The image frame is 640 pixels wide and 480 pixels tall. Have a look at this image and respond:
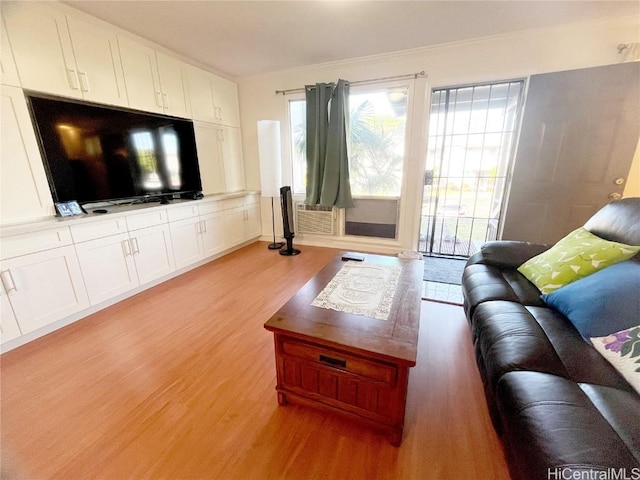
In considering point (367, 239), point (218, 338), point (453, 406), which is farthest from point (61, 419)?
point (367, 239)

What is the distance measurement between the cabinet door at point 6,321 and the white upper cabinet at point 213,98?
2.35 meters

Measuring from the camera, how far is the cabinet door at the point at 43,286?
5.53ft

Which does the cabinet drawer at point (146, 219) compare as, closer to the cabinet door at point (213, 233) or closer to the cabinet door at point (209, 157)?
the cabinet door at point (213, 233)

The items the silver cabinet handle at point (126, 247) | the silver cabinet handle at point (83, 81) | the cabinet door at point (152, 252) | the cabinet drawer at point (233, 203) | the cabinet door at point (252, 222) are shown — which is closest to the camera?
the silver cabinet handle at point (83, 81)

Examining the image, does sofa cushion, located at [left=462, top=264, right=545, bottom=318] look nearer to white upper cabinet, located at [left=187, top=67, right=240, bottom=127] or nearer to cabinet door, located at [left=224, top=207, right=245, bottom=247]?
cabinet door, located at [left=224, top=207, right=245, bottom=247]

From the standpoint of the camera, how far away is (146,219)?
2451 mm

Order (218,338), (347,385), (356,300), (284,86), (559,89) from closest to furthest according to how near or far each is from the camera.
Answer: (347,385)
(356,300)
(218,338)
(559,89)
(284,86)

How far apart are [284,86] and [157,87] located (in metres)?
1.52

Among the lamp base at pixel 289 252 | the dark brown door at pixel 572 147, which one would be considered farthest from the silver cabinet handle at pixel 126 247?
the dark brown door at pixel 572 147

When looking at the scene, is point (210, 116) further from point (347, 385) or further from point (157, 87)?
point (347, 385)

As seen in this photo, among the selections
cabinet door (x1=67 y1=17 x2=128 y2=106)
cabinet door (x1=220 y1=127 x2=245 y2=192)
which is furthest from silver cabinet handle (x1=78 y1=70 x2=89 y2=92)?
cabinet door (x1=220 y1=127 x2=245 y2=192)

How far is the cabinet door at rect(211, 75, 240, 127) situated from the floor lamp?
1.94ft

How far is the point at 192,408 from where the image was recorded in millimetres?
1294

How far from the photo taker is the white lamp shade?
3227 mm
